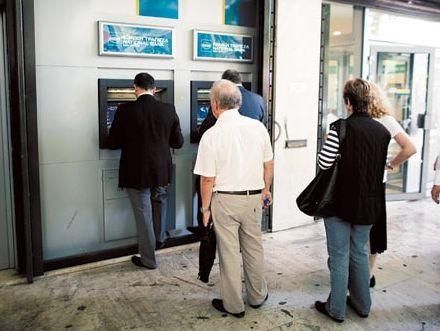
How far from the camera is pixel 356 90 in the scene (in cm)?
275

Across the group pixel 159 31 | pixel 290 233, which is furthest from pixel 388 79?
pixel 159 31

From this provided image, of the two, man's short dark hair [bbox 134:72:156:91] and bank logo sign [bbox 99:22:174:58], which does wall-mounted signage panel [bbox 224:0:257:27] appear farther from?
man's short dark hair [bbox 134:72:156:91]

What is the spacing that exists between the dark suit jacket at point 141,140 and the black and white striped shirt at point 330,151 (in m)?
1.41

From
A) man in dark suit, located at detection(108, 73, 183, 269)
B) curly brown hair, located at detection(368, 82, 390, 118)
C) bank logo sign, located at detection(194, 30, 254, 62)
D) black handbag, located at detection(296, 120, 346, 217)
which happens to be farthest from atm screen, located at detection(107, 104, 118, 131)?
curly brown hair, located at detection(368, 82, 390, 118)

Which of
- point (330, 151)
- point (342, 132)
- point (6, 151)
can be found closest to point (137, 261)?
point (6, 151)

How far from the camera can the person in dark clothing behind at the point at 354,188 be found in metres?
2.66

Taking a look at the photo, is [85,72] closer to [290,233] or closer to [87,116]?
[87,116]

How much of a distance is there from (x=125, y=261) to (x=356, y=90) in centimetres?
232

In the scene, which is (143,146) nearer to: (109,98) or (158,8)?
(109,98)

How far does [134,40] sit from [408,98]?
3912 millimetres

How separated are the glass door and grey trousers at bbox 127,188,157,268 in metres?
3.48

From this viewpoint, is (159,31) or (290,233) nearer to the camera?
(159,31)

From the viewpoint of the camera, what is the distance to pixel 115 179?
12.7ft

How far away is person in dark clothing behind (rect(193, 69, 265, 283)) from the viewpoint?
2.95 meters
